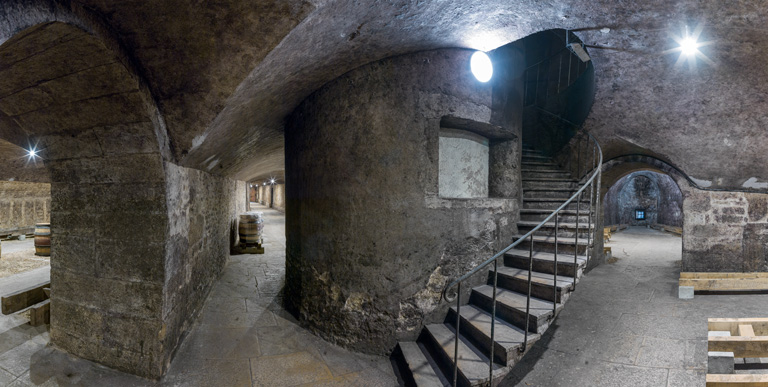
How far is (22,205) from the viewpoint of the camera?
9727mm

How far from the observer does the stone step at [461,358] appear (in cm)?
283

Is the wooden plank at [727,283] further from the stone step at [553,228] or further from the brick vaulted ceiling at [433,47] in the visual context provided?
the stone step at [553,228]

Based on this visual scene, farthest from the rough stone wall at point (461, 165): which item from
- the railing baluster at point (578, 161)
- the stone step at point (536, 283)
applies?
the railing baluster at point (578, 161)

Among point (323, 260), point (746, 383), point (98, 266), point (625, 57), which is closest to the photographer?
point (746, 383)

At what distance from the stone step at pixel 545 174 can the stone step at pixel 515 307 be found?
290 cm

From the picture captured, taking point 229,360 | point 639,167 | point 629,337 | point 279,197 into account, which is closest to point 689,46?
point 629,337

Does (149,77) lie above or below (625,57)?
below

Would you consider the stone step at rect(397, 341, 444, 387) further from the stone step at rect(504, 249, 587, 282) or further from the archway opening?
the archway opening

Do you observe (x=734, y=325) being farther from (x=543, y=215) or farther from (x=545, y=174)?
(x=545, y=174)

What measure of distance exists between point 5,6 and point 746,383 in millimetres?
5258

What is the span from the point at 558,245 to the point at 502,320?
1.37 m

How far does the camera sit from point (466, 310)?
370cm

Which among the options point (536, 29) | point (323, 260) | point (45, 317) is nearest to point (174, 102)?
point (323, 260)

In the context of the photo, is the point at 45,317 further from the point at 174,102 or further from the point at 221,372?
the point at 174,102
